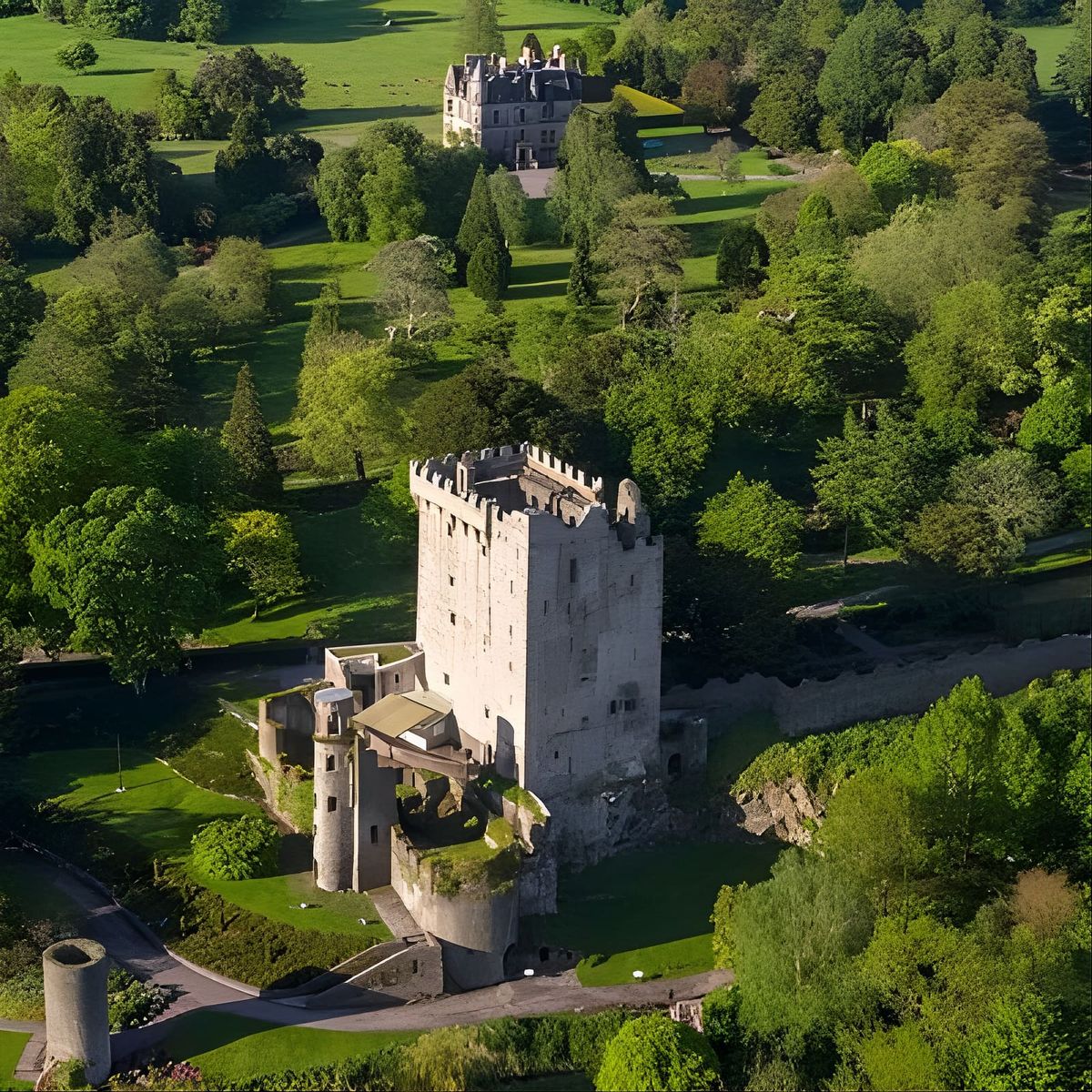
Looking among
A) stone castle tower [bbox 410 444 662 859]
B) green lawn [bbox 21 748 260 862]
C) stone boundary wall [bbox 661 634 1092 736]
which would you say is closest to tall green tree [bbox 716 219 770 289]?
stone boundary wall [bbox 661 634 1092 736]

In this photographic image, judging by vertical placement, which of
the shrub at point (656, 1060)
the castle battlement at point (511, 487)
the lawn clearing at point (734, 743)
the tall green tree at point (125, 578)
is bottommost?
the shrub at point (656, 1060)

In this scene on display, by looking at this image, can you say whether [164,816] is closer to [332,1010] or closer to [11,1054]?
[332,1010]

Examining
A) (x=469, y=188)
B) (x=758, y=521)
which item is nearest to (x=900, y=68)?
(x=469, y=188)

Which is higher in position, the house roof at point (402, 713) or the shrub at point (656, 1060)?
the house roof at point (402, 713)

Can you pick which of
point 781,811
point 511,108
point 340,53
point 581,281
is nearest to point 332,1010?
point 781,811

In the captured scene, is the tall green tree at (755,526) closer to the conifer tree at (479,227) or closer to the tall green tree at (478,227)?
the conifer tree at (479,227)

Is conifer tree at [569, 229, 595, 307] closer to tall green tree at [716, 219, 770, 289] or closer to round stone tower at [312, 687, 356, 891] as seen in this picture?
tall green tree at [716, 219, 770, 289]

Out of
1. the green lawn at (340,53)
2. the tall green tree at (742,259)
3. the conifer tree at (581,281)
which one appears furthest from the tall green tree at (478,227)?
the green lawn at (340,53)

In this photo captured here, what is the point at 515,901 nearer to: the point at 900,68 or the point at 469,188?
the point at 469,188
